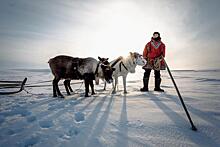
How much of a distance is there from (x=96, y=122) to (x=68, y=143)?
2.73ft

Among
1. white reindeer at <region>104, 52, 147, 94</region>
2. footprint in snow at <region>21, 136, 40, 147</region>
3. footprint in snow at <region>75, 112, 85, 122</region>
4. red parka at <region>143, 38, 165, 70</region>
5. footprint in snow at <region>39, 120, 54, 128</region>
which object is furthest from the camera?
white reindeer at <region>104, 52, 147, 94</region>

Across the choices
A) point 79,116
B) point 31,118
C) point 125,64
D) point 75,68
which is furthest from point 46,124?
point 125,64

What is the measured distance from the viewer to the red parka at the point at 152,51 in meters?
7.00

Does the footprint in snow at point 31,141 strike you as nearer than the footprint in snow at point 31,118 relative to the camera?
A: Yes

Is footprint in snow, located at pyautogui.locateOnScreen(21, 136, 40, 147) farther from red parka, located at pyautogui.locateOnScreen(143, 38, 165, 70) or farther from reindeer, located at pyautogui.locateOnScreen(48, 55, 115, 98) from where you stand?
red parka, located at pyautogui.locateOnScreen(143, 38, 165, 70)

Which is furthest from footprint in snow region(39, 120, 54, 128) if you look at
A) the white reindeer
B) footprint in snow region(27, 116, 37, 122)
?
the white reindeer

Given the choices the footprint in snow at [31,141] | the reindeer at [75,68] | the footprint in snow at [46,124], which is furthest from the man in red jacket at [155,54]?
the footprint in snow at [31,141]

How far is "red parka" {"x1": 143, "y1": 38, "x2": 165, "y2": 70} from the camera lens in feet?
23.0

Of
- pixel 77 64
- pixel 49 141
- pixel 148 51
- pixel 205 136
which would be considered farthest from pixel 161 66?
pixel 49 141

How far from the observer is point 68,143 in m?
2.09

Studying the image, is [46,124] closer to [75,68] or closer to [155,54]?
[75,68]

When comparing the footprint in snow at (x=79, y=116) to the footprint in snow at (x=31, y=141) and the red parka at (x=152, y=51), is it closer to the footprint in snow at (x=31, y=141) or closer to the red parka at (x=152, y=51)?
the footprint in snow at (x=31, y=141)

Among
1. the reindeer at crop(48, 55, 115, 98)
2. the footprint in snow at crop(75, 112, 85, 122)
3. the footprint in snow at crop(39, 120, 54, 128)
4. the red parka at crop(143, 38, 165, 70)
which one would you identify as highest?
the red parka at crop(143, 38, 165, 70)

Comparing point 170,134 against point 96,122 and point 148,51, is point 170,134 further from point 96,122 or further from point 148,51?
point 148,51
